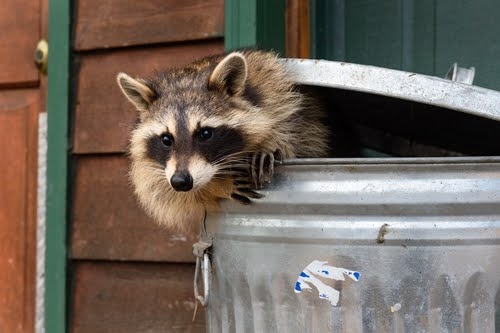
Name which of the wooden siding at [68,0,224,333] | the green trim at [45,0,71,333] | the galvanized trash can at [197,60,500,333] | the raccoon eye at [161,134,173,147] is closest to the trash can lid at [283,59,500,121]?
the galvanized trash can at [197,60,500,333]

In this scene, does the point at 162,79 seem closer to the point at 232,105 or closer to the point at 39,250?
the point at 232,105

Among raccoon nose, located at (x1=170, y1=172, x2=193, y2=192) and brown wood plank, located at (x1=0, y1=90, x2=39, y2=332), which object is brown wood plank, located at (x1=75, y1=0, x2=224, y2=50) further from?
raccoon nose, located at (x1=170, y1=172, x2=193, y2=192)

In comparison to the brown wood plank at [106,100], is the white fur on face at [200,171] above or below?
below

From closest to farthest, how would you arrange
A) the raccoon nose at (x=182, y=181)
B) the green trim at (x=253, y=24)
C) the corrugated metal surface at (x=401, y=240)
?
the corrugated metal surface at (x=401, y=240) < the raccoon nose at (x=182, y=181) < the green trim at (x=253, y=24)

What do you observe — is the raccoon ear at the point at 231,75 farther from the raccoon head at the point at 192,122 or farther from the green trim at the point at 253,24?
the green trim at the point at 253,24

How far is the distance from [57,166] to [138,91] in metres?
0.82

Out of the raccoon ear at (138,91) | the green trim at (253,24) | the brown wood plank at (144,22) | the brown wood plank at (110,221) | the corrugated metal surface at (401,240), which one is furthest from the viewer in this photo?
the brown wood plank at (110,221)

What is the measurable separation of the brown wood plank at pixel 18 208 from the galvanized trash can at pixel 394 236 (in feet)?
5.85

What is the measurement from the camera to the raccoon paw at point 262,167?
53.6 inches

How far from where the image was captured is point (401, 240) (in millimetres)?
1222

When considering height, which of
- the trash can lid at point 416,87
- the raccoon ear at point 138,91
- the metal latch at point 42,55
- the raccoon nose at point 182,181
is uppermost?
the metal latch at point 42,55

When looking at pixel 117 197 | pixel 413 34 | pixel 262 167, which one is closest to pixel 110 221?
pixel 117 197

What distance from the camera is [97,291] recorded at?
99.5 inches

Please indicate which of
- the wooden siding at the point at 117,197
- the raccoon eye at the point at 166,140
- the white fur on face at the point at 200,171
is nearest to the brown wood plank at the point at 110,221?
the wooden siding at the point at 117,197
